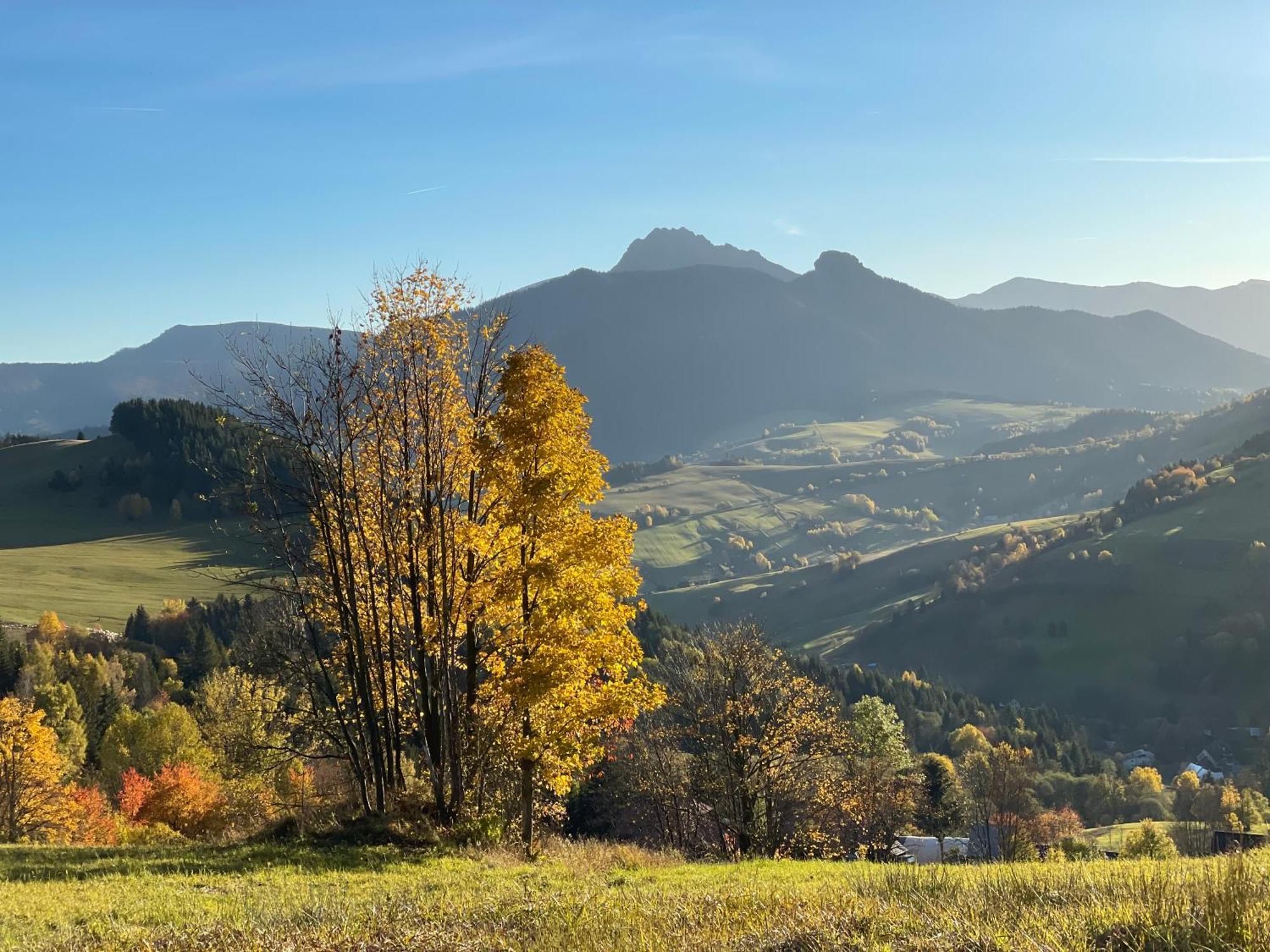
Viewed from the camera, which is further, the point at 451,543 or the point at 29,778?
the point at 29,778

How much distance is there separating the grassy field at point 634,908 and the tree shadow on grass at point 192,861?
4.3 inches

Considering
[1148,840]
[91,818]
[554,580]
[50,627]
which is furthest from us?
[50,627]

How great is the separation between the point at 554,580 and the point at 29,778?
64.3 m

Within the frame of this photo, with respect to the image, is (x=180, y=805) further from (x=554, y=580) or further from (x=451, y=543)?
(x=554, y=580)

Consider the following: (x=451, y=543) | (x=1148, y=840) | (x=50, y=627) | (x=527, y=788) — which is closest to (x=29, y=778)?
(x=527, y=788)

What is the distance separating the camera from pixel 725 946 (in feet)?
27.1

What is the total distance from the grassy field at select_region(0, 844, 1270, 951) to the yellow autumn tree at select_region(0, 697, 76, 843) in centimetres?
5514

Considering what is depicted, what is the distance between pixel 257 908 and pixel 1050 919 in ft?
33.5

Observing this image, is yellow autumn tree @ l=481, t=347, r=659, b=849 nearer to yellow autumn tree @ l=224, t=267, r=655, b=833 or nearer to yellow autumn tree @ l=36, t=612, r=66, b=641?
yellow autumn tree @ l=224, t=267, r=655, b=833

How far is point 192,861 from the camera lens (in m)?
19.1

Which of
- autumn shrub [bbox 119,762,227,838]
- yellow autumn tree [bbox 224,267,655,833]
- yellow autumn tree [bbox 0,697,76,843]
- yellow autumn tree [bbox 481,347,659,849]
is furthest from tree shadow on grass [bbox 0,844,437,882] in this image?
yellow autumn tree [bbox 0,697,76,843]

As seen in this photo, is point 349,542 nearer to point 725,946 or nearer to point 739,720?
point 725,946

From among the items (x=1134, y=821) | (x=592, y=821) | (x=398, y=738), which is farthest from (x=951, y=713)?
(x=398, y=738)

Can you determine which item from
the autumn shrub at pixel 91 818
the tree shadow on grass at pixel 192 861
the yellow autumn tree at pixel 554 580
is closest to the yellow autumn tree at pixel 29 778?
the autumn shrub at pixel 91 818
